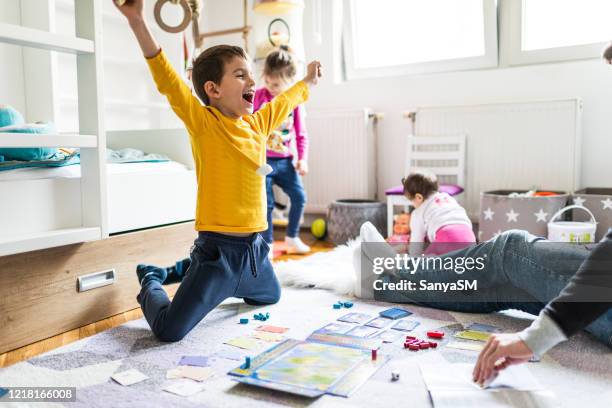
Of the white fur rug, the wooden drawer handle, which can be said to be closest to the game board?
the white fur rug

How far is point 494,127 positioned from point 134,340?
81.6 inches

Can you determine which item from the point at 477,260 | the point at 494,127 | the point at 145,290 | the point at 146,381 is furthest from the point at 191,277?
the point at 494,127

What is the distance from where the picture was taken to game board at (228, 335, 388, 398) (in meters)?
1.10

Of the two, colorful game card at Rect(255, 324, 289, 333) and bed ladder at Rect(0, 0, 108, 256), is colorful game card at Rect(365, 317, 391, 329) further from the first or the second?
bed ladder at Rect(0, 0, 108, 256)

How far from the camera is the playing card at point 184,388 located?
111 centimetres

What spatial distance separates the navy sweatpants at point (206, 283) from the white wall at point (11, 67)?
0.97 metres

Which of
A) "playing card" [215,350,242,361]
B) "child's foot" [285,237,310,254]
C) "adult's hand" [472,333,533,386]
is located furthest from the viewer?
"child's foot" [285,237,310,254]

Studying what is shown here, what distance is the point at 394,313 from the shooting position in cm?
159

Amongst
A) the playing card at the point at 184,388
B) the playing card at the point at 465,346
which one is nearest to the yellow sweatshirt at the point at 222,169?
the playing card at the point at 184,388

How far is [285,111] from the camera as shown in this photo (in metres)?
1.63

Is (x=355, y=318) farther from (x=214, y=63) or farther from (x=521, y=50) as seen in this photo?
(x=521, y=50)

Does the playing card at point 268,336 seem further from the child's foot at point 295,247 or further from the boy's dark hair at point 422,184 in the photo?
the child's foot at point 295,247

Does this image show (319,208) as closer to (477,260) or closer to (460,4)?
(460,4)

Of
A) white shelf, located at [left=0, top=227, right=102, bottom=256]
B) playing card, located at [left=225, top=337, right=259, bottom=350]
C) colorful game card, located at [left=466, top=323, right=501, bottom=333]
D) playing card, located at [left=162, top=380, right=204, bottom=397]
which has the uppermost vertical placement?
white shelf, located at [left=0, top=227, right=102, bottom=256]
